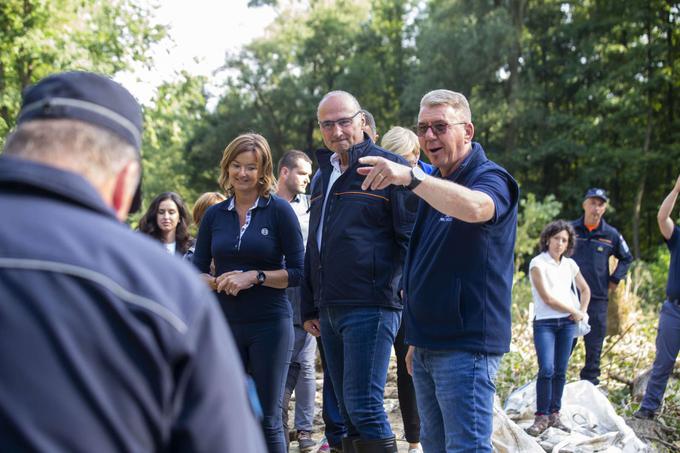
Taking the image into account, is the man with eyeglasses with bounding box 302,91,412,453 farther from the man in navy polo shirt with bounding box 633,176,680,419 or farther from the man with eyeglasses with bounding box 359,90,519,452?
the man in navy polo shirt with bounding box 633,176,680,419

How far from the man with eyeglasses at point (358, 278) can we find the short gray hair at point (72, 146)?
3.11 m

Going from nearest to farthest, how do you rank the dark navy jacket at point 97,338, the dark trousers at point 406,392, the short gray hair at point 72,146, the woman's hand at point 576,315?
the dark navy jacket at point 97,338
the short gray hair at point 72,146
the dark trousers at point 406,392
the woman's hand at point 576,315

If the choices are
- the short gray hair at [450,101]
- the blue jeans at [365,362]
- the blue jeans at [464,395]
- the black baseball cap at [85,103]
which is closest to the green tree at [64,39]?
the blue jeans at [365,362]

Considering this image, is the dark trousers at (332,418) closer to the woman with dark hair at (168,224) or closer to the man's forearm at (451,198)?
the woman with dark hair at (168,224)

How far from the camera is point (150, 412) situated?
4.16ft

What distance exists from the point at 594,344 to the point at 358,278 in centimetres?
547

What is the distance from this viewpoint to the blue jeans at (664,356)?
7.89 metres

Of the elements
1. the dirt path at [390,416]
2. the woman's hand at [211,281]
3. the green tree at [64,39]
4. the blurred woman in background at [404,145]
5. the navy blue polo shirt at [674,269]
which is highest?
the green tree at [64,39]

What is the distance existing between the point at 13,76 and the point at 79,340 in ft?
56.1

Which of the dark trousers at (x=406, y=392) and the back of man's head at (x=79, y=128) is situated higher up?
the back of man's head at (x=79, y=128)

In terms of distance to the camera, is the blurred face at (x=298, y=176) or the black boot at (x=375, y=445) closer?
the black boot at (x=375, y=445)

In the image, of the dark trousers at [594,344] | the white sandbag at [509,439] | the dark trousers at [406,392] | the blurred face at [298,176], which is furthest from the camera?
the dark trousers at [594,344]

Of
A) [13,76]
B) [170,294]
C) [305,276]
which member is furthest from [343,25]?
[170,294]

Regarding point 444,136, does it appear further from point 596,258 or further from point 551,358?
point 596,258
